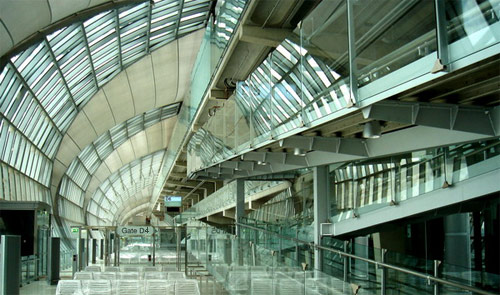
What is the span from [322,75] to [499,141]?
4.67m

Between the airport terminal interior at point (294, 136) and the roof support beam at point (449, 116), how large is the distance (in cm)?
2

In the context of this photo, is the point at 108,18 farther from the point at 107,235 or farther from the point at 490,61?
the point at 490,61

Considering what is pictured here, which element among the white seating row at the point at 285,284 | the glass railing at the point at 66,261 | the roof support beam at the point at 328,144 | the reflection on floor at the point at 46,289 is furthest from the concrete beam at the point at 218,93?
the glass railing at the point at 66,261

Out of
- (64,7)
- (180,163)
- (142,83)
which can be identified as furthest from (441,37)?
(180,163)

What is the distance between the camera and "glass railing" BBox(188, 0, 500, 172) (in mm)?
5891

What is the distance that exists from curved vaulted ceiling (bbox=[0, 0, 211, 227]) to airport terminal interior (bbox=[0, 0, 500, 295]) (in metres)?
0.14

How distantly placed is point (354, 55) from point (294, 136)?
4100 millimetres

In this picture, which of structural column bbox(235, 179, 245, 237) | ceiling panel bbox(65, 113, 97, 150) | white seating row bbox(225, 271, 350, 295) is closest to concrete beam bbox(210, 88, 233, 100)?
structural column bbox(235, 179, 245, 237)

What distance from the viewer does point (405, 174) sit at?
1428cm

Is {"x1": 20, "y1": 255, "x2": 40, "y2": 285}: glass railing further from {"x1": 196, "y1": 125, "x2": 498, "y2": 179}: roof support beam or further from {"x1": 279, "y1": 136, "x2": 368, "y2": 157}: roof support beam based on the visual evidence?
{"x1": 279, "y1": 136, "x2": 368, "y2": 157}: roof support beam

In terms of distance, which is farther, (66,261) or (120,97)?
(120,97)

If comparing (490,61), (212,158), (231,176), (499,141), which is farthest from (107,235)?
(490,61)

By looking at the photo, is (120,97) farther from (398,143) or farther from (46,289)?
(398,143)

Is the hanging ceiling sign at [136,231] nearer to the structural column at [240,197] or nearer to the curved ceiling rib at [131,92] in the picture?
the structural column at [240,197]
